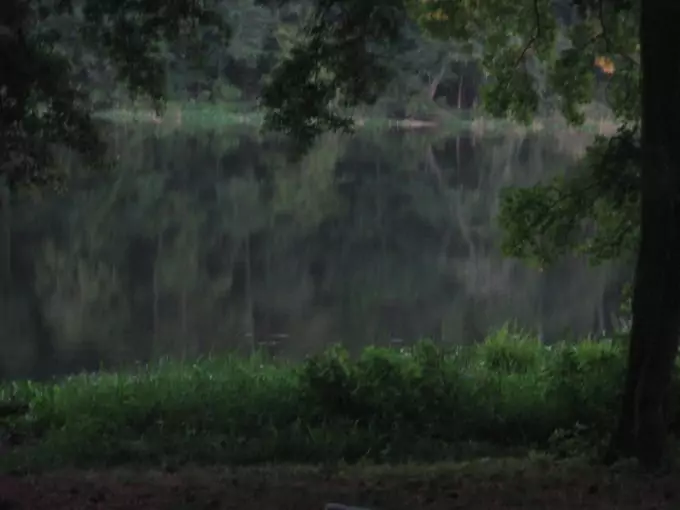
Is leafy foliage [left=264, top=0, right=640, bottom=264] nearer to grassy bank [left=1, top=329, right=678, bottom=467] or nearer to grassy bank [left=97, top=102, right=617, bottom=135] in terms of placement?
grassy bank [left=1, top=329, right=678, bottom=467]

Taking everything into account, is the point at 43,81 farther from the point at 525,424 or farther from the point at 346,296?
the point at 346,296

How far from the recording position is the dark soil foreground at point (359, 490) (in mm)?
4730

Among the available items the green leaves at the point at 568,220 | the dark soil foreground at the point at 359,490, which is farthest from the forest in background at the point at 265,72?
the dark soil foreground at the point at 359,490

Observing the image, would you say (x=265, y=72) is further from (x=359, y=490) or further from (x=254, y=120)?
(x=359, y=490)

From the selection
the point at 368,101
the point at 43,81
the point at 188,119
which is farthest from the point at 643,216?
the point at 188,119

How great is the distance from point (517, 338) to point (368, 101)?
5192 mm

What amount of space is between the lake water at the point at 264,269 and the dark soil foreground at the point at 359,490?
3.35 metres

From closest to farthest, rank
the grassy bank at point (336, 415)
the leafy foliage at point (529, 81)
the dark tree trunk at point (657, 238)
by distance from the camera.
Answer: the dark tree trunk at point (657, 238)
the leafy foliage at point (529, 81)
the grassy bank at point (336, 415)

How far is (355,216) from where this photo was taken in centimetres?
2686

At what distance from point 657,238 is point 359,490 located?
199cm

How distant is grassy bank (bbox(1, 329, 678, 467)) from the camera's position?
7.34 meters

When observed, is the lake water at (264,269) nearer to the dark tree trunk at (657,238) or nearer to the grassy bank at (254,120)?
the dark tree trunk at (657,238)

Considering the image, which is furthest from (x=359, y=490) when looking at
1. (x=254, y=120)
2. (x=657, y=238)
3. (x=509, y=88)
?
(x=254, y=120)

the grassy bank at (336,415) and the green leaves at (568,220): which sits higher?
the green leaves at (568,220)
